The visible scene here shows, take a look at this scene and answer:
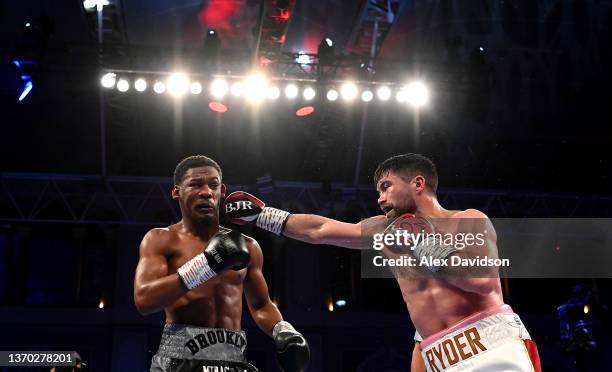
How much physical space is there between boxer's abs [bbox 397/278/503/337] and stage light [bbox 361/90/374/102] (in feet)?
18.2

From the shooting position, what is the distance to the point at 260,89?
825 cm

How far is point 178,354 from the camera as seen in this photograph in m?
3.07

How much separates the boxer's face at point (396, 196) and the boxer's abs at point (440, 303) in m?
0.35

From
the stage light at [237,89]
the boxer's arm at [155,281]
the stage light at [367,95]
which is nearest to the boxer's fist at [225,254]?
the boxer's arm at [155,281]

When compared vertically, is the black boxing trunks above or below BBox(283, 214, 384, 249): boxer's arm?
below

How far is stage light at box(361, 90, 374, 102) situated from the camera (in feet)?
27.8

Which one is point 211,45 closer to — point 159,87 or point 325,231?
point 159,87

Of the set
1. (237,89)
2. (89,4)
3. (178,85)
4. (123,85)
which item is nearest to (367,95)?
(237,89)

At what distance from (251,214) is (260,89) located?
196 inches

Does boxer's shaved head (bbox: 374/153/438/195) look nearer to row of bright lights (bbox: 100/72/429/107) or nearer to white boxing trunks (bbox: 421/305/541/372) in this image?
white boxing trunks (bbox: 421/305/541/372)

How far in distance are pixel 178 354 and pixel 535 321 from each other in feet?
31.8

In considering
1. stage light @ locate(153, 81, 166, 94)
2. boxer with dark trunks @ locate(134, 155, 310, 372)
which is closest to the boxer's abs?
boxer with dark trunks @ locate(134, 155, 310, 372)

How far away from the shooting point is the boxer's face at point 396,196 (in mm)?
3256

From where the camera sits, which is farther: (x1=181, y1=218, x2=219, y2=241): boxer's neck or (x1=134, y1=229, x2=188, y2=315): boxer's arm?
(x1=181, y1=218, x2=219, y2=241): boxer's neck
